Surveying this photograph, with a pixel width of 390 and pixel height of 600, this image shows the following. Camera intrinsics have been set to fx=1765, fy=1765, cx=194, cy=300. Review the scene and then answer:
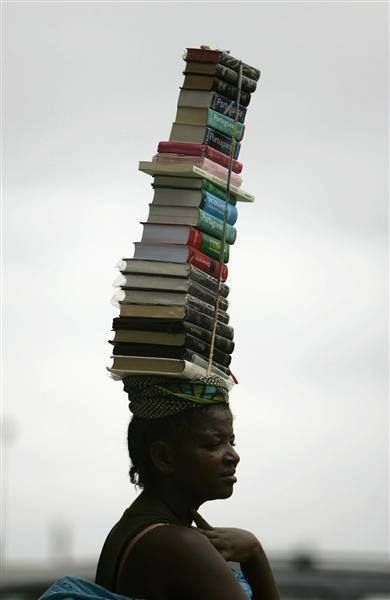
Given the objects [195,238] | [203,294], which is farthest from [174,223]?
[203,294]

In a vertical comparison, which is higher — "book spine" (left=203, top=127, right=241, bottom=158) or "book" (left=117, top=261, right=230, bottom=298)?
"book spine" (left=203, top=127, right=241, bottom=158)

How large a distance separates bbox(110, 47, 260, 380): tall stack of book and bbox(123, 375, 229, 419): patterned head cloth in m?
0.05

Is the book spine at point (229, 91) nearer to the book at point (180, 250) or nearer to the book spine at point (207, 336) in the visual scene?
the book at point (180, 250)

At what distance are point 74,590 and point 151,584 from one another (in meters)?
0.39

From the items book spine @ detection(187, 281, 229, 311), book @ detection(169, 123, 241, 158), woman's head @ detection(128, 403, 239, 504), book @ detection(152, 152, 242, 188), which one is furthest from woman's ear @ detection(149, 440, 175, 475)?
book @ detection(169, 123, 241, 158)

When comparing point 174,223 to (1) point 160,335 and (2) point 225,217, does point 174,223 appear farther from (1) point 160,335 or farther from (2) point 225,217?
(1) point 160,335

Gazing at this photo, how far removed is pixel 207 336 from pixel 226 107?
1164 millimetres

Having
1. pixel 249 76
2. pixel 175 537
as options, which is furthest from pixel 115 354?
pixel 249 76

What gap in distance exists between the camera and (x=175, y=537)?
7625 millimetres

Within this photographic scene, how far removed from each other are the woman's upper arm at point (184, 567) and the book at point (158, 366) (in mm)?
722

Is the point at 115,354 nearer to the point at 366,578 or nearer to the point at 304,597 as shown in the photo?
the point at 304,597

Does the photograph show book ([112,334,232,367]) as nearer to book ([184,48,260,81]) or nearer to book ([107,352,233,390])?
book ([107,352,233,390])

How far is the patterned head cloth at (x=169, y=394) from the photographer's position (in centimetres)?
790

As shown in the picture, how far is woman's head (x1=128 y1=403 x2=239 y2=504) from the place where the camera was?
7.88 m
